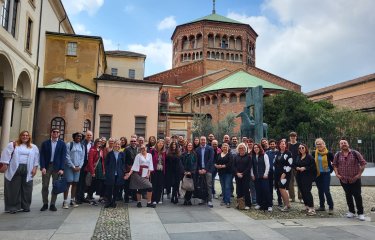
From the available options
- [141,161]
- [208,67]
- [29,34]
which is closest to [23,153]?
[141,161]

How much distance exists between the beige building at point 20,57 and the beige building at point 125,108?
16.8 feet

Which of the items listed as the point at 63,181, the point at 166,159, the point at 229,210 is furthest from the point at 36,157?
the point at 229,210

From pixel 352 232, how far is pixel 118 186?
17.9 feet

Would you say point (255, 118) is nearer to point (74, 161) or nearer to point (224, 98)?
point (74, 161)

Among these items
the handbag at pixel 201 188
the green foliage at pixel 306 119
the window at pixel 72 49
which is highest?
the window at pixel 72 49

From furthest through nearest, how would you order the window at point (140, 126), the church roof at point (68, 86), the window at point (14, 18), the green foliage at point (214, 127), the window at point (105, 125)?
the green foliage at point (214, 127) → the window at point (140, 126) → the window at point (105, 125) → the church roof at point (68, 86) → the window at point (14, 18)

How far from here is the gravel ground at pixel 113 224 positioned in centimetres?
533

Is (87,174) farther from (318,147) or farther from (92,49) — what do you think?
(92,49)

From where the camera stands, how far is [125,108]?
2586 cm

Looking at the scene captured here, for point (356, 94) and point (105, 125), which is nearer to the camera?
point (105, 125)

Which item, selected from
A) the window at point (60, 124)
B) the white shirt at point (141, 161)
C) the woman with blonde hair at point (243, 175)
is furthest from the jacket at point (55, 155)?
the window at point (60, 124)

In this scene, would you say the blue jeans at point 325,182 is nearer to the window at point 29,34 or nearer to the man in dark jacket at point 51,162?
the man in dark jacket at point 51,162

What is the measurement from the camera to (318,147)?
779 cm

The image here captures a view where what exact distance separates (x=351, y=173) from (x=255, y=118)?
588cm
